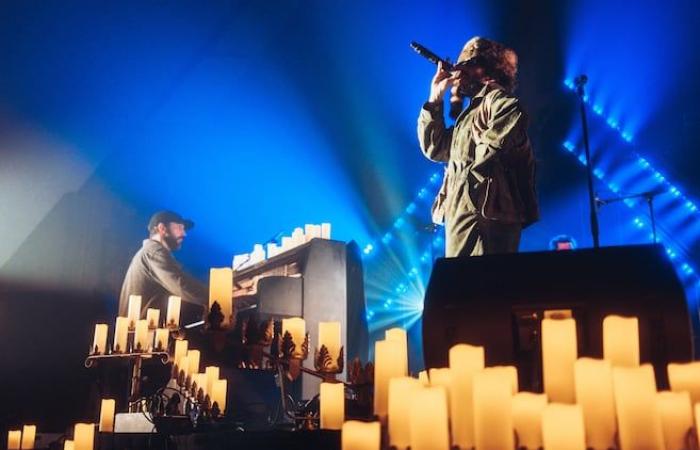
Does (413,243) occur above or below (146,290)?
above

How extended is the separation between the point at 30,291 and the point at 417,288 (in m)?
4.91

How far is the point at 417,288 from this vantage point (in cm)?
846

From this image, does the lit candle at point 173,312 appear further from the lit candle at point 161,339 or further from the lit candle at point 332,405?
the lit candle at point 332,405

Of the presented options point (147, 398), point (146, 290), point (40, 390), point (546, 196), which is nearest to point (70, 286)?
point (40, 390)

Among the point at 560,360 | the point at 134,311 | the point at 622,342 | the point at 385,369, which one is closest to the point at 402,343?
the point at 385,369

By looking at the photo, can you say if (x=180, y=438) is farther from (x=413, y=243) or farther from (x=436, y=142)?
(x=413, y=243)

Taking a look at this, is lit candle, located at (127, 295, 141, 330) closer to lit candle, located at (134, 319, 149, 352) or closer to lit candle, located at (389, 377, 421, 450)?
lit candle, located at (134, 319, 149, 352)

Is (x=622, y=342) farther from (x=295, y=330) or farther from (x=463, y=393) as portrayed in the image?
(x=295, y=330)

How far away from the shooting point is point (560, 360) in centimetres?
151

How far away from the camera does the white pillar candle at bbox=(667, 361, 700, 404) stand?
144 centimetres

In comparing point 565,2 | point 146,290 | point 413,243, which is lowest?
point 146,290

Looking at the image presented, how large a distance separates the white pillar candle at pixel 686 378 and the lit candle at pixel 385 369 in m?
0.73

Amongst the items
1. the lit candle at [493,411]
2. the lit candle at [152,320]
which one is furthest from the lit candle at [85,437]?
the lit candle at [493,411]

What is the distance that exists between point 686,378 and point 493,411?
1.64 feet
